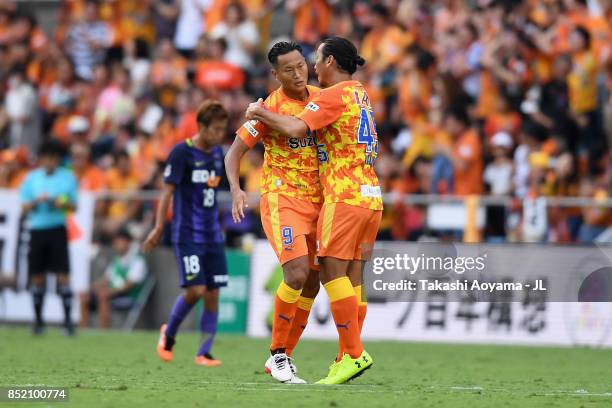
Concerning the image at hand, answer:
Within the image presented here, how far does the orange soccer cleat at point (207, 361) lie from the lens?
1219 centimetres

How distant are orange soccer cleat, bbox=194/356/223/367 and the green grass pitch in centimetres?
9

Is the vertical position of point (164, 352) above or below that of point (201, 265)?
below

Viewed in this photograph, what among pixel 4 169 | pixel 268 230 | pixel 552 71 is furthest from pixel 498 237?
pixel 4 169

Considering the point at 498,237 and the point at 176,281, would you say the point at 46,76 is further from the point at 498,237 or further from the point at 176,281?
the point at 498,237

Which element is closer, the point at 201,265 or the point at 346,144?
the point at 346,144

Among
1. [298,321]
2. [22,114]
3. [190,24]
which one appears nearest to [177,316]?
[298,321]

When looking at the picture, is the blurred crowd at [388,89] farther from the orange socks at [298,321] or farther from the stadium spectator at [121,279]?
the orange socks at [298,321]

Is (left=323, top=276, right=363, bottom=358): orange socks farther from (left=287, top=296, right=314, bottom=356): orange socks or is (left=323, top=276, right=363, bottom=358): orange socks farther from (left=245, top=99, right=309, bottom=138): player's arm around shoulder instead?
(left=245, top=99, right=309, bottom=138): player's arm around shoulder

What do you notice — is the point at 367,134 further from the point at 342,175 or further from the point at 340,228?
the point at 340,228

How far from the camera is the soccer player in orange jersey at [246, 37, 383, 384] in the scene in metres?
9.52

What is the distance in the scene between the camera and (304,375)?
1099cm

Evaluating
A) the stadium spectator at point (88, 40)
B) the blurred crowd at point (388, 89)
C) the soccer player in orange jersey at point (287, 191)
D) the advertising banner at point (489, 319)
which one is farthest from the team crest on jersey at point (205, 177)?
the stadium spectator at point (88, 40)

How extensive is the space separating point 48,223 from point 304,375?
7245 millimetres

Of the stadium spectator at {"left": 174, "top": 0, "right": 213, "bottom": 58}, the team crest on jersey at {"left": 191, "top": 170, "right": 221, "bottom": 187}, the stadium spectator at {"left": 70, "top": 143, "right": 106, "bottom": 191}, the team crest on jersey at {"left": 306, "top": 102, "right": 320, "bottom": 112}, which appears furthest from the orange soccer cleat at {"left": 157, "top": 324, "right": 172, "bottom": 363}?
the stadium spectator at {"left": 174, "top": 0, "right": 213, "bottom": 58}
